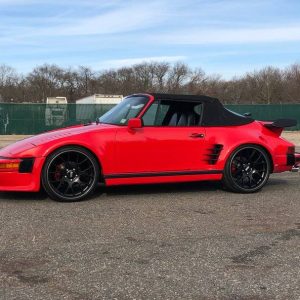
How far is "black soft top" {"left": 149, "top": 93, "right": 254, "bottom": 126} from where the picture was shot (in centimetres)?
747

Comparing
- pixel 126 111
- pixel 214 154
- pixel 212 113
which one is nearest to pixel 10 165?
pixel 126 111

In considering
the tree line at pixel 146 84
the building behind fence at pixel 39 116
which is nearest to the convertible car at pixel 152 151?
the building behind fence at pixel 39 116

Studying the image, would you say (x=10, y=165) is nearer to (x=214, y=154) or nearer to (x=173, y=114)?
(x=173, y=114)

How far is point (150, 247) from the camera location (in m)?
4.79

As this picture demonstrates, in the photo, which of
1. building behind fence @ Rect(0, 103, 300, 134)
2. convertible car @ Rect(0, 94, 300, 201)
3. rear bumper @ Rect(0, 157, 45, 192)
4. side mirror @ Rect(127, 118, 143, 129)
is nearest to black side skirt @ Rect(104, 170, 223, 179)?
convertible car @ Rect(0, 94, 300, 201)

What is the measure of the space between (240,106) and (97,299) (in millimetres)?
28852

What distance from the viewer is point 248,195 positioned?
7.43m

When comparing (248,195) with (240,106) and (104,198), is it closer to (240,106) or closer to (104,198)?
(104,198)

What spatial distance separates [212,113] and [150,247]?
326 centimetres

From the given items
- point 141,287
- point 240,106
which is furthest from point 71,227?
point 240,106

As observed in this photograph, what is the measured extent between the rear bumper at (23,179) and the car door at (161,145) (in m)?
1.05

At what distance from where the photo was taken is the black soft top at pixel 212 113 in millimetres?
7475

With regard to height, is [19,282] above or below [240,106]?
below

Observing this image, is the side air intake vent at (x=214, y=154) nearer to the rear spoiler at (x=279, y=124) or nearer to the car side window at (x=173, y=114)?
the car side window at (x=173, y=114)
